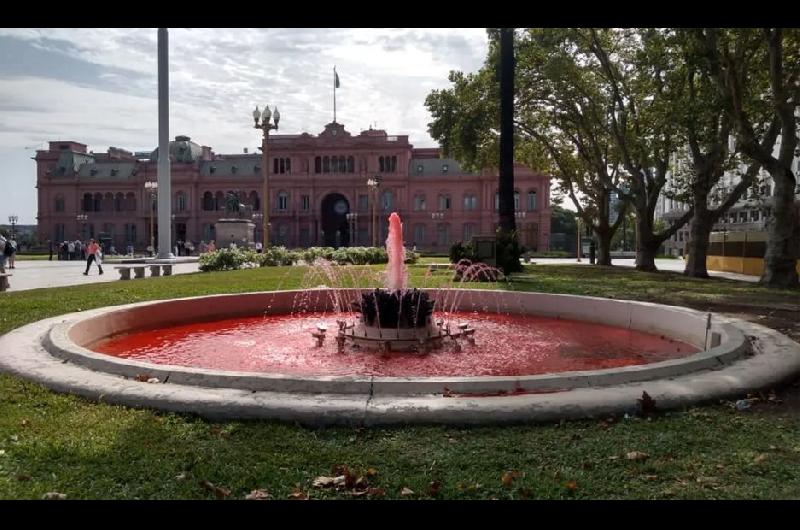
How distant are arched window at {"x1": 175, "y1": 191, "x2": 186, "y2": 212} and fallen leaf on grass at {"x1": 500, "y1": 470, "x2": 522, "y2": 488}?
7088 cm

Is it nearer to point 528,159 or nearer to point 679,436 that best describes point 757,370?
point 679,436

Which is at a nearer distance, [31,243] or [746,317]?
[746,317]

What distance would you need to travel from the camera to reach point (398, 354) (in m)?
7.60

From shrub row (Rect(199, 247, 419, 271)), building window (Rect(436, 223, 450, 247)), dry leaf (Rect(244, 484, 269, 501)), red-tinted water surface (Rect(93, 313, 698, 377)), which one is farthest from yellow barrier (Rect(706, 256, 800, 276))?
building window (Rect(436, 223, 450, 247))

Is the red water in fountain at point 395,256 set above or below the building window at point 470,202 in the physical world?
below

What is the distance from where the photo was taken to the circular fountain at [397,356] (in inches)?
178

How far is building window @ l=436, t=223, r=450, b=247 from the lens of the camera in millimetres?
65875

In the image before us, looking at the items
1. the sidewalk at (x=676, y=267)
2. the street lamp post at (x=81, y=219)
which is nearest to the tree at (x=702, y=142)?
the sidewalk at (x=676, y=267)

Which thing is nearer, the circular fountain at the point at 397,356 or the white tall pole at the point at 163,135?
the circular fountain at the point at 397,356

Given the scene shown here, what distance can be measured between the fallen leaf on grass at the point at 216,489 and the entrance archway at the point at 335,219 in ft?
209

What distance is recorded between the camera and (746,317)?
32.8ft

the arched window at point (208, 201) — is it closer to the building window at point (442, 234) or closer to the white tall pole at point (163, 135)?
the building window at point (442, 234)

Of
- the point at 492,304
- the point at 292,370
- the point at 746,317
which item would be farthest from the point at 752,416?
the point at 492,304
